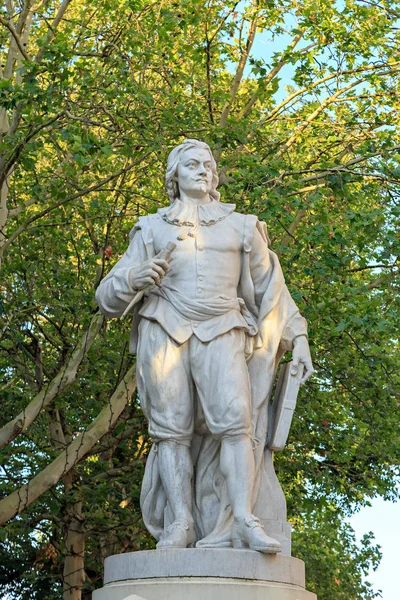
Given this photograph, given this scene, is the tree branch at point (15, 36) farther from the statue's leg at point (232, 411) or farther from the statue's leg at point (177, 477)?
the statue's leg at point (177, 477)

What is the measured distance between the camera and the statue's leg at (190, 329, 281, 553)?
6887mm

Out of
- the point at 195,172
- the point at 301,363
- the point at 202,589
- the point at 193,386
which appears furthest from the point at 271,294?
the point at 202,589

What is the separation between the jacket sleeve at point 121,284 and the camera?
7.36 metres

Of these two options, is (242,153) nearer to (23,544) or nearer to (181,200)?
(23,544)

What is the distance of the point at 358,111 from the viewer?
16266mm

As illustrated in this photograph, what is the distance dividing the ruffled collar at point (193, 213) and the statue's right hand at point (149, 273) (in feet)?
1.40

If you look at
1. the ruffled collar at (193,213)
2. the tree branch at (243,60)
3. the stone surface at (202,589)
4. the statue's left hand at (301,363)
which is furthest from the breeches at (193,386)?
the tree branch at (243,60)

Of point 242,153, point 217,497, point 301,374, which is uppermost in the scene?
point 242,153

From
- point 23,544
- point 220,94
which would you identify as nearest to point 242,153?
point 220,94

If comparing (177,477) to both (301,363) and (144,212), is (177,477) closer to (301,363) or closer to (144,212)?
(301,363)

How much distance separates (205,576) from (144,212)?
10.3m

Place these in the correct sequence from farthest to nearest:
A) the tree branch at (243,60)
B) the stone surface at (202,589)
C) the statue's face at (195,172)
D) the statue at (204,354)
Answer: the tree branch at (243,60)
the statue's face at (195,172)
the statue at (204,354)
the stone surface at (202,589)

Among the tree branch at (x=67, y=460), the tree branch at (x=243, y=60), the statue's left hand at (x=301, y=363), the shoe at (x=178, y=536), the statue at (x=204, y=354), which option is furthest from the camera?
the tree branch at (x=243, y=60)

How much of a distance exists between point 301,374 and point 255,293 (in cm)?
62
